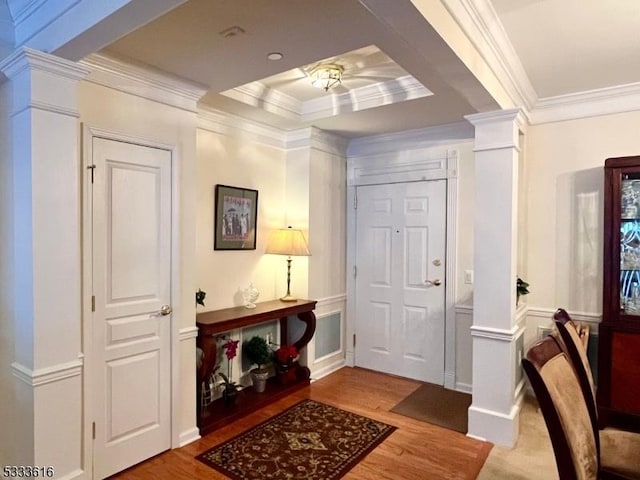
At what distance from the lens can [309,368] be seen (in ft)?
12.6

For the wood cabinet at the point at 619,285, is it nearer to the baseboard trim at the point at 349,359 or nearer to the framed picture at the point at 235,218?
the baseboard trim at the point at 349,359

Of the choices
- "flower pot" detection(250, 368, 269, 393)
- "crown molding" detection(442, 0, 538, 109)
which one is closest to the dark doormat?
"flower pot" detection(250, 368, 269, 393)

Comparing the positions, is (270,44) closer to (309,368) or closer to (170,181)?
(170,181)

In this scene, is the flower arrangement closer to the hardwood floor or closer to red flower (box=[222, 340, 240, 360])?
red flower (box=[222, 340, 240, 360])

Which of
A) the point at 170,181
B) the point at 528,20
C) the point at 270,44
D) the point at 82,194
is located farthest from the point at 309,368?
the point at 528,20

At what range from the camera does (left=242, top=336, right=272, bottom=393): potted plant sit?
3.44m

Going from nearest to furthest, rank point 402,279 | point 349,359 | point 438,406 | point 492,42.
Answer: point 492,42 → point 438,406 → point 402,279 → point 349,359

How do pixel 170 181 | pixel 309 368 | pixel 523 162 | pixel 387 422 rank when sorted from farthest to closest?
pixel 309 368 < pixel 523 162 < pixel 387 422 < pixel 170 181

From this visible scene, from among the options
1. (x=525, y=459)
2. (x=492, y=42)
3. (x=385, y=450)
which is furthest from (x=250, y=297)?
(x=492, y=42)

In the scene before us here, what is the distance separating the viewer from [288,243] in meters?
3.57

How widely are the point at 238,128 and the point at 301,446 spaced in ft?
8.19

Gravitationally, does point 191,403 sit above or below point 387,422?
above

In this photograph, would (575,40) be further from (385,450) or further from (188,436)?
(188,436)

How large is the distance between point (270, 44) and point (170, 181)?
3.43ft
